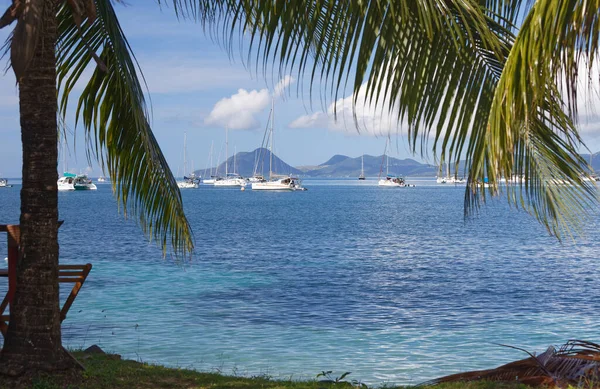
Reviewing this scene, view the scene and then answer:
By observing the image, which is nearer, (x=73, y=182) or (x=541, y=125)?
(x=541, y=125)

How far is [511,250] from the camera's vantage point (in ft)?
148

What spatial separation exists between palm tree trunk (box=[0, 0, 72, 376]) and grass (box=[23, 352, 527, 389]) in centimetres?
38

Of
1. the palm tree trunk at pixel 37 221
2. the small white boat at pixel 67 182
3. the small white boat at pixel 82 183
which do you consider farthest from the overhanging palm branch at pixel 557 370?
the small white boat at pixel 82 183

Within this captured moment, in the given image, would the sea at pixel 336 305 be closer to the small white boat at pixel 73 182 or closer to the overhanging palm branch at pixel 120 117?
the overhanging palm branch at pixel 120 117

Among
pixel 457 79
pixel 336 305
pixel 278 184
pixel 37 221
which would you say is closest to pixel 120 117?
pixel 37 221

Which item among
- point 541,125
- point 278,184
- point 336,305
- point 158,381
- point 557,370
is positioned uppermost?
point 541,125

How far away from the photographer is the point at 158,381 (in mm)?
7441

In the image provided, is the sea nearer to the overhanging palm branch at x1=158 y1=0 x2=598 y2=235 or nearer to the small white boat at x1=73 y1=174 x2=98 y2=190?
the overhanging palm branch at x1=158 y1=0 x2=598 y2=235

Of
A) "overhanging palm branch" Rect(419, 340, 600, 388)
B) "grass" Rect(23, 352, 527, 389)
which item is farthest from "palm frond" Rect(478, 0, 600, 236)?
"grass" Rect(23, 352, 527, 389)

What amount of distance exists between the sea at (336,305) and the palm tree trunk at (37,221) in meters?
1.77

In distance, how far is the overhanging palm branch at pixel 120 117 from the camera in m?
Answer: 7.61

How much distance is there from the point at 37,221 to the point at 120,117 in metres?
1.93

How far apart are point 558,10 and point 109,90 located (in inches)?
231

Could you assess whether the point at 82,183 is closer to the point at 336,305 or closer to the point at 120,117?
the point at 336,305
